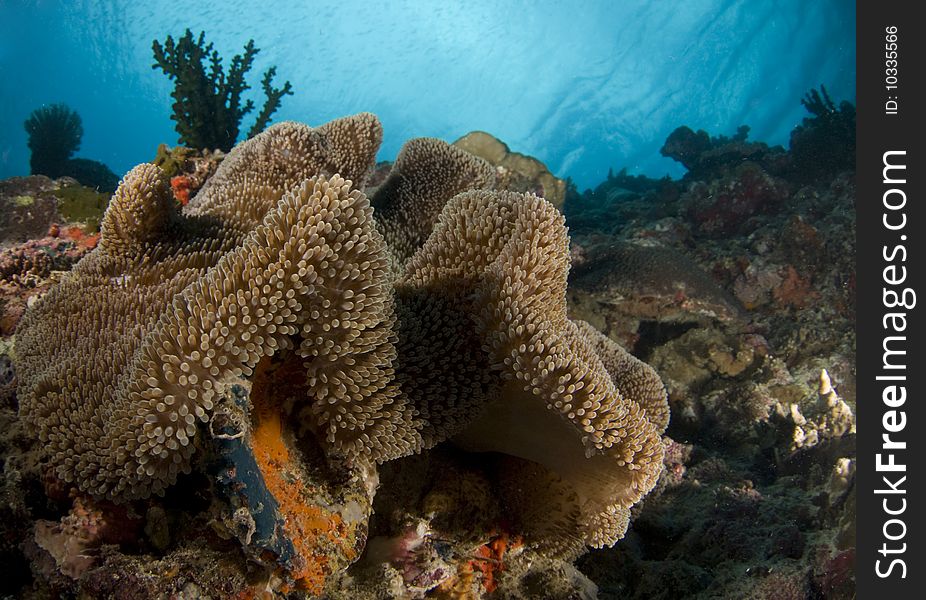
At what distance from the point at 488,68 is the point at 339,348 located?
3375 inches

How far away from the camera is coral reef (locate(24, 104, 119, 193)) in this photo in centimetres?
1209

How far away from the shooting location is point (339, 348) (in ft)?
5.33

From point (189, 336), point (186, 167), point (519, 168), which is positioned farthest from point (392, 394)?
point (519, 168)

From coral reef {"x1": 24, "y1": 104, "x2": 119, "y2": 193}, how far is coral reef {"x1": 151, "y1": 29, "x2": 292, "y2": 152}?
471 centimetres

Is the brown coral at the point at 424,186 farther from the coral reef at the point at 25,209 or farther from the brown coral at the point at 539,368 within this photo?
the coral reef at the point at 25,209

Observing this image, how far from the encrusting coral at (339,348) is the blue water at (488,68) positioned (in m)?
40.1

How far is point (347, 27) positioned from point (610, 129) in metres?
43.7

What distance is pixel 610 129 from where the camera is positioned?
224 feet

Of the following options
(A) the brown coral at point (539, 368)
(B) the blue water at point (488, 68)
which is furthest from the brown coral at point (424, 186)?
(B) the blue water at point (488, 68)

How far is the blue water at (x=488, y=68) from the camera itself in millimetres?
43781

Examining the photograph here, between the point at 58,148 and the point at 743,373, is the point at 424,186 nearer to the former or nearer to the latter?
the point at 743,373

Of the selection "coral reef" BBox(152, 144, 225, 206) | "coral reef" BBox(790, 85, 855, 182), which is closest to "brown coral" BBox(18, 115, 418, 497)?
"coral reef" BBox(152, 144, 225, 206)

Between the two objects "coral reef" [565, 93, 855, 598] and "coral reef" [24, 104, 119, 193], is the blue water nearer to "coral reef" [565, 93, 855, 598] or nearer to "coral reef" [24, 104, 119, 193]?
"coral reef" [565, 93, 855, 598]

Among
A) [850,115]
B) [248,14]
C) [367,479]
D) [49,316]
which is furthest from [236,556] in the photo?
[248,14]
